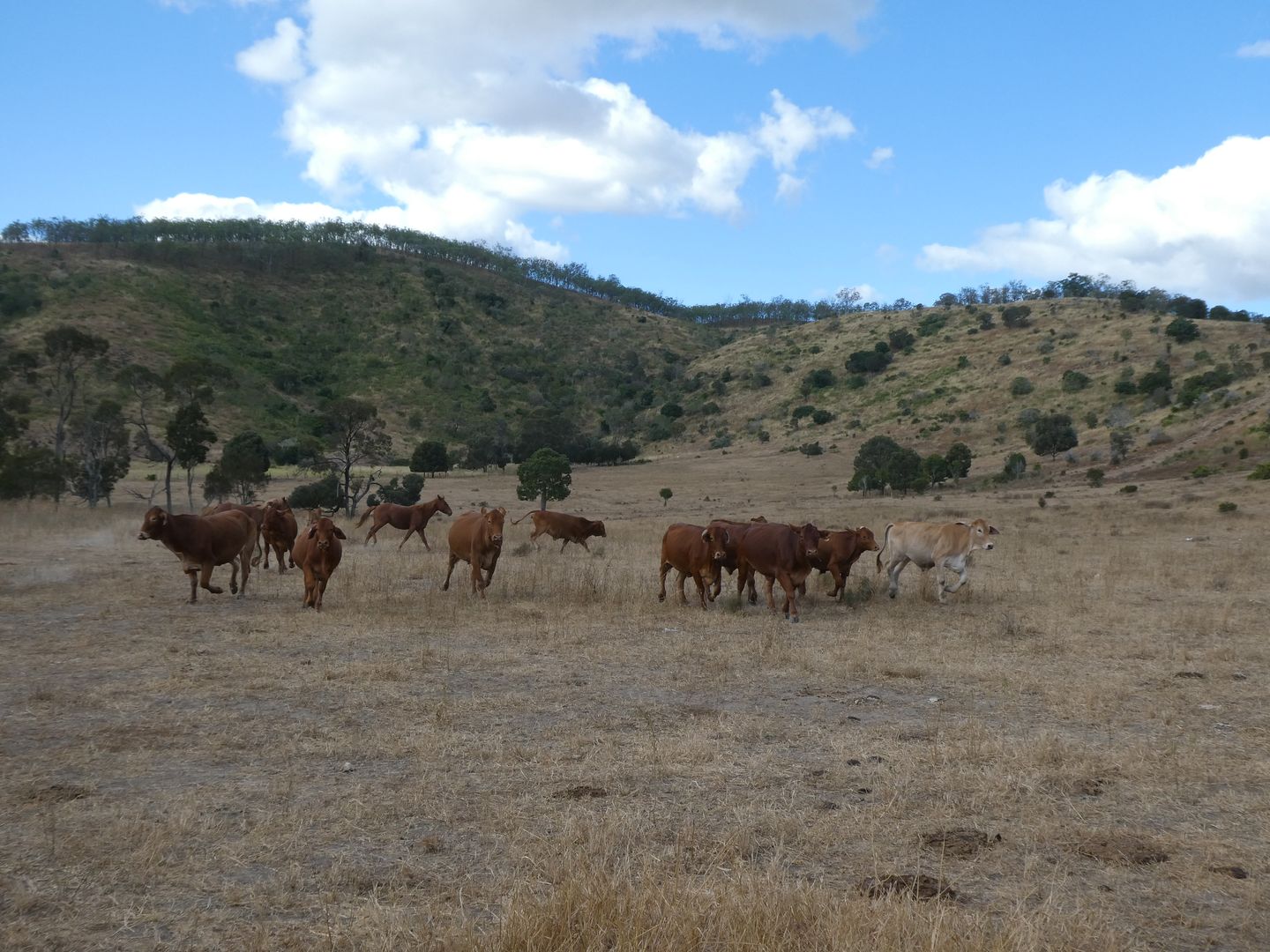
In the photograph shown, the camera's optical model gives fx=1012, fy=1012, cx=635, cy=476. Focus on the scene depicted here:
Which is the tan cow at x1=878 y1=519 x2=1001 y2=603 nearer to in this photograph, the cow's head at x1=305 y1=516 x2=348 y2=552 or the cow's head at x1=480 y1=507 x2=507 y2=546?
the cow's head at x1=480 y1=507 x2=507 y2=546

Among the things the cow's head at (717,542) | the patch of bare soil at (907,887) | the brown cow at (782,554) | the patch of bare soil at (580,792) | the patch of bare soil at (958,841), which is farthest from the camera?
the cow's head at (717,542)

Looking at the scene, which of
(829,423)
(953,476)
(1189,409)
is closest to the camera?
(953,476)

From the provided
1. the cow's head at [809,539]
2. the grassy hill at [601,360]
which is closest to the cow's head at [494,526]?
the cow's head at [809,539]

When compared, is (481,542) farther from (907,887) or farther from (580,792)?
(907,887)

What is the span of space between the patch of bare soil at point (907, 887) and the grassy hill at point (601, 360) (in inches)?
1727

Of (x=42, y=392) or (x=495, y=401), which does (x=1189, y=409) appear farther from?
(x=42, y=392)

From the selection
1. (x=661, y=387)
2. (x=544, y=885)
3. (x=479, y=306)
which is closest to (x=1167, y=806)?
(x=544, y=885)

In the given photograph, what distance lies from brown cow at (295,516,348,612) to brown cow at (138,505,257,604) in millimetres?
1586

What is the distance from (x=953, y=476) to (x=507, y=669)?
140ft

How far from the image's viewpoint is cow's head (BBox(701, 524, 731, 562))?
15.1 m

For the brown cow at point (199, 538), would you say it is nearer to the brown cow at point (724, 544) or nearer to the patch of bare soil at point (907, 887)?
the brown cow at point (724, 544)

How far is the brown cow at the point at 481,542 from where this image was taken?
53.4 feet

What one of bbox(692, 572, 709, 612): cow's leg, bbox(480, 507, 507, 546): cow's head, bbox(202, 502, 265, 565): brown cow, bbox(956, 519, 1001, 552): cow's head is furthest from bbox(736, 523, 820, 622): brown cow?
bbox(202, 502, 265, 565): brown cow

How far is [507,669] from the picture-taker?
10.7m
